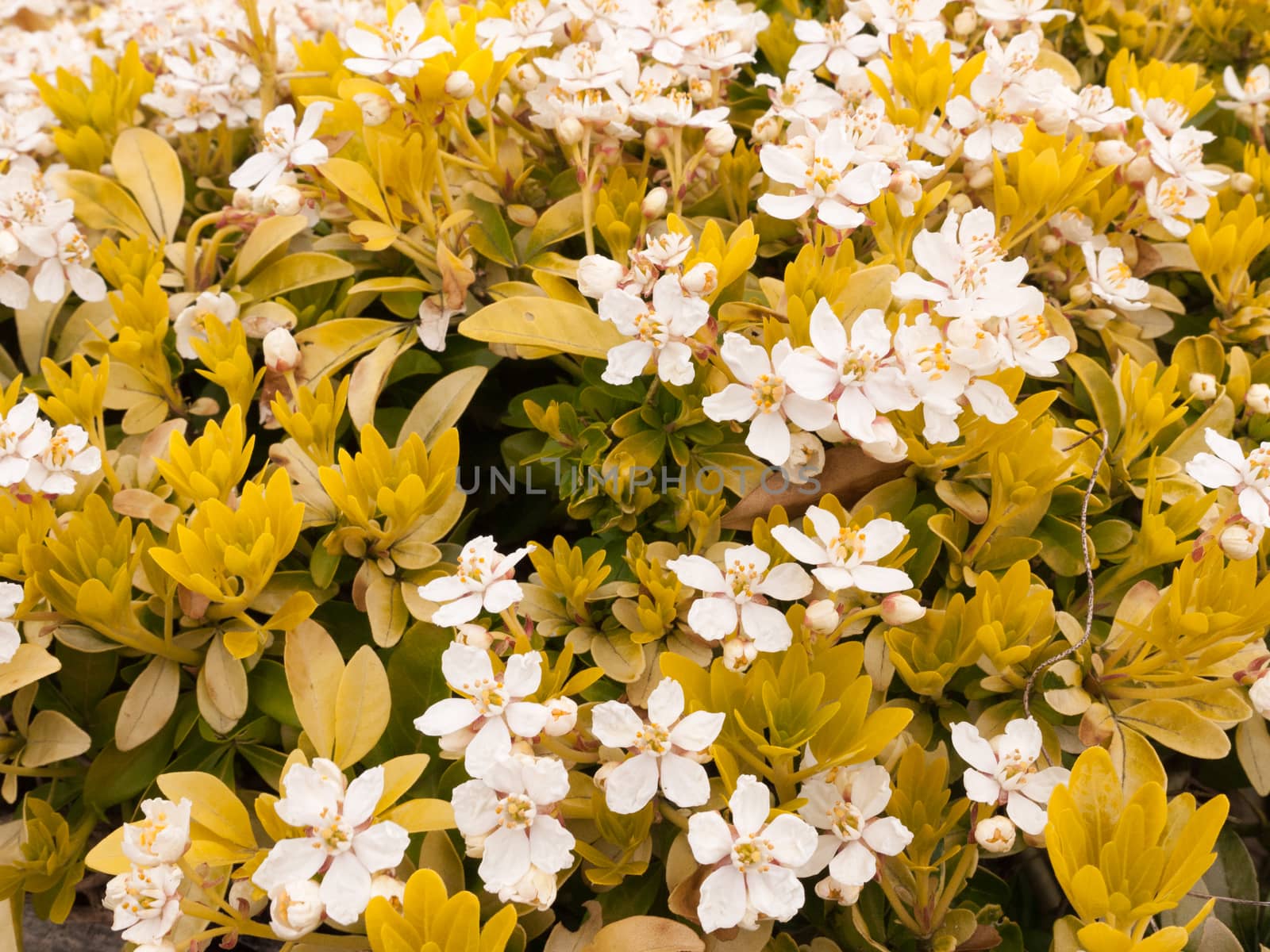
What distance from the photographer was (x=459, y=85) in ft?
3.89

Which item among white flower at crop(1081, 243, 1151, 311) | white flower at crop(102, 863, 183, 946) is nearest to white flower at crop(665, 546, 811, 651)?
white flower at crop(102, 863, 183, 946)

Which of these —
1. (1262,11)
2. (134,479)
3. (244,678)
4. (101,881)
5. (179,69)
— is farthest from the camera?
(1262,11)

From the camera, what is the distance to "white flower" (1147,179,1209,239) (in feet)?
4.38

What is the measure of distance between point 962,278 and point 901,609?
1.19ft

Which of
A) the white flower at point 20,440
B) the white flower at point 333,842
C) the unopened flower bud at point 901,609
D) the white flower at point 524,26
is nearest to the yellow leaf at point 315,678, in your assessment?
the white flower at point 333,842

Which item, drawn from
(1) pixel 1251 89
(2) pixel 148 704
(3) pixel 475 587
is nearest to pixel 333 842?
(3) pixel 475 587

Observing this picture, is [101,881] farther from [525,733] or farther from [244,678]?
[525,733]

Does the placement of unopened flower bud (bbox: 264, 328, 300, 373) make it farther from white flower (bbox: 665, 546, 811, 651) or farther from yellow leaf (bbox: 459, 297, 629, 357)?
white flower (bbox: 665, 546, 811, 651)

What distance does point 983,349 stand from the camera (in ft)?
3.24

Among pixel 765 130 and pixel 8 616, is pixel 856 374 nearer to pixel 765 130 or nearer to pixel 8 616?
pixel 765 130

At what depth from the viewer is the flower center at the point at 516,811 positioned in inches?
33.5

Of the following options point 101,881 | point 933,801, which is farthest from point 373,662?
point 101,881

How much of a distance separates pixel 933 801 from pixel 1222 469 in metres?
0.48

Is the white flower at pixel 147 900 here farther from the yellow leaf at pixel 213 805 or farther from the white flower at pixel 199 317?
the white flower at pixel 199 317
